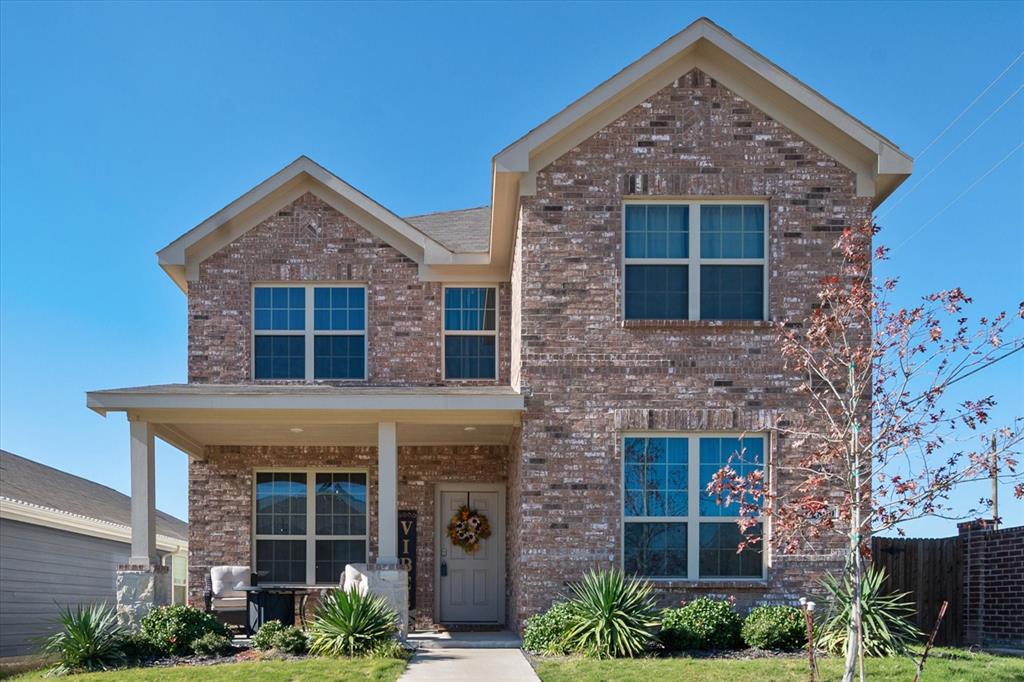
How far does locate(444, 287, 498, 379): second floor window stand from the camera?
1688cm

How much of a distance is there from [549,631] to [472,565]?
481 cm

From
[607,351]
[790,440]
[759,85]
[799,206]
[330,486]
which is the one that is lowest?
[330,486]

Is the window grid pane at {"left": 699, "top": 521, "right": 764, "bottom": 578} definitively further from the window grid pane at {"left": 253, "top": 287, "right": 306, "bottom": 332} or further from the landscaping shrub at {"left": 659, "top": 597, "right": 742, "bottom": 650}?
the window grid pane at {"left": 253, "top": 287, "right": 306, "bottom": 332}

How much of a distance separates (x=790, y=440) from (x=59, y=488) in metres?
17.5

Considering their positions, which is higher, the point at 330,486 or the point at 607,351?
the point at 607,351

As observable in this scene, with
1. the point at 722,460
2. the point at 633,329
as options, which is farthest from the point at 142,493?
the point at 722,460

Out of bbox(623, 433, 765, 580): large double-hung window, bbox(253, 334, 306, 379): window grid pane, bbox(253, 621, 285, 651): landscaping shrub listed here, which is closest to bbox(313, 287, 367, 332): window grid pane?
bbox(253, 334, 306, 379): window grid pane

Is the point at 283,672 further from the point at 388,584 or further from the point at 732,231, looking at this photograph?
the point at 732,231

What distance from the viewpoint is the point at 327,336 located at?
16875 mm

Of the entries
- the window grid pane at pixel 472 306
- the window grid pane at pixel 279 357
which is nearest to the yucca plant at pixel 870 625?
the window grid pane at pixel 472 306

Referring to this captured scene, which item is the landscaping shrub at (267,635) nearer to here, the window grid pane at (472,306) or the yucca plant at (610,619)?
the yucca plant at (610,619)

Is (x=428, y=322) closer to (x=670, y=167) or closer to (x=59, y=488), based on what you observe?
(x=670, y=167)

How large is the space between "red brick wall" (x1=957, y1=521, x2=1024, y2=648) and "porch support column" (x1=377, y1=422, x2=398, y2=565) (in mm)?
7669

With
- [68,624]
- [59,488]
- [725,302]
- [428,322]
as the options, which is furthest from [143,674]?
[59,488]
